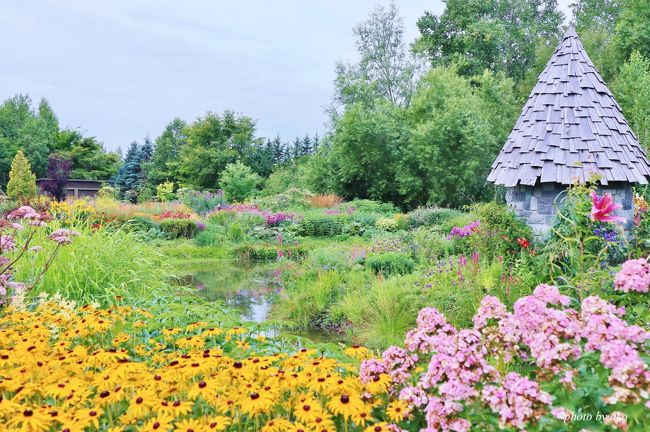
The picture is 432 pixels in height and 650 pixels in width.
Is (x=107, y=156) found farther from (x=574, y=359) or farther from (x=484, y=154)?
(x=574, y=359)

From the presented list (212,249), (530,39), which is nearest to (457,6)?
(530,39)

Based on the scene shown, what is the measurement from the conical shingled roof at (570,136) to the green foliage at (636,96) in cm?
902

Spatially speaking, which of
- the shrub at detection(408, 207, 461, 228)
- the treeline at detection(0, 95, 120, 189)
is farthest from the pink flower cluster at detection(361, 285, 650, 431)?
the treeline at detection(0, 95, 120, 189)

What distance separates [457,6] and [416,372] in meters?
26.2

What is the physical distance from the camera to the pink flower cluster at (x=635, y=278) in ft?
7.11

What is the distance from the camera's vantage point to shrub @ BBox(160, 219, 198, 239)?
14688 mm

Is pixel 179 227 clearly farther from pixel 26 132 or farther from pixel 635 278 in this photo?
pixel 26 132

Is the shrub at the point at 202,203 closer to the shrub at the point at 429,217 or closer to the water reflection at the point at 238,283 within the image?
the water reflection at the point at 238,283

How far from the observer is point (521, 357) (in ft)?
7.35

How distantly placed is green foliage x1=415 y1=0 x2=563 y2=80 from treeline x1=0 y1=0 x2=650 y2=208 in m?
0.06

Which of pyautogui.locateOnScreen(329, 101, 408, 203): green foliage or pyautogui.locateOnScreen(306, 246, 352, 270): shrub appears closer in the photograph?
pyautogui.locateOnScreen(306, 246, 352, 270): shrub

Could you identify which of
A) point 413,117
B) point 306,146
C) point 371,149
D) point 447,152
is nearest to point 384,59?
point 413,117

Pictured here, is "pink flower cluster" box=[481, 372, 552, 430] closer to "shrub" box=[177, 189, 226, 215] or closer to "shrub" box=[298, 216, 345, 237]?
"shrub" box=[298, 216, 345, 237]

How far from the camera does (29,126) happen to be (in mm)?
33969
